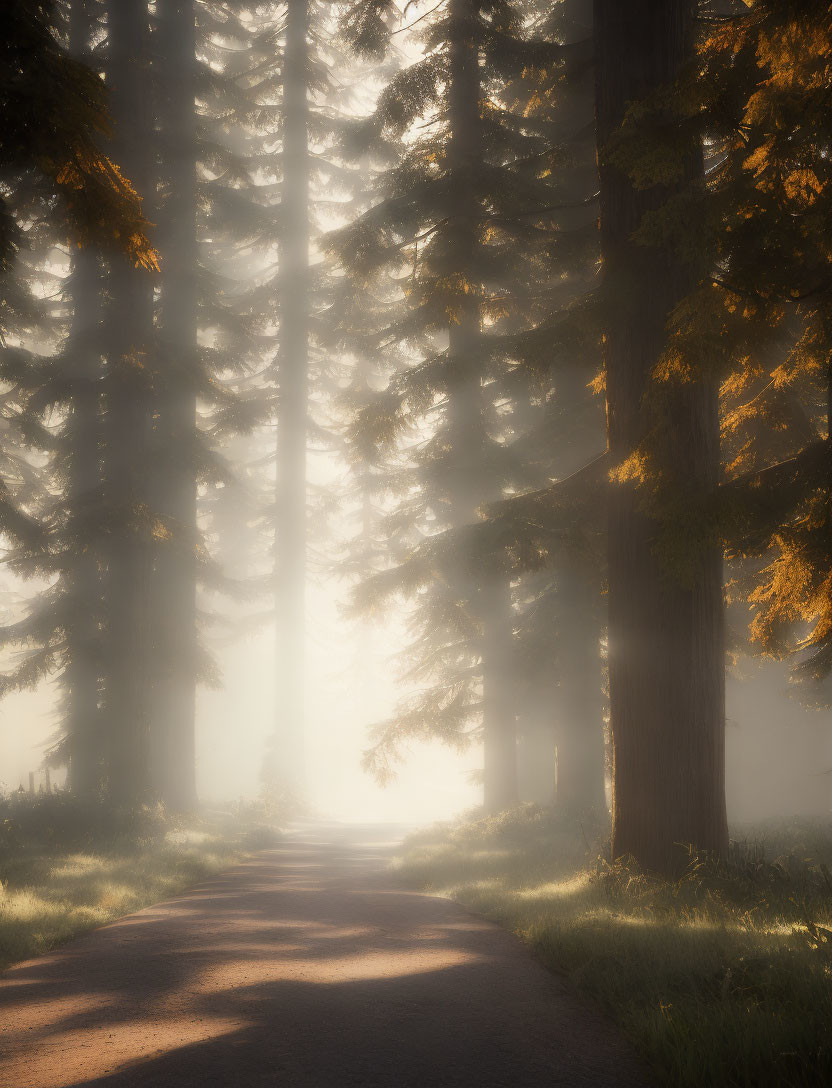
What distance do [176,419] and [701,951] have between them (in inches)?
627

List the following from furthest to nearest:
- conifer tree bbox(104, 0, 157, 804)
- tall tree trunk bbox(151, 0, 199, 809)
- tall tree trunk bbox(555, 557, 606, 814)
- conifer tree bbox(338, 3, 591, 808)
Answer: tall tree trunk bbox(151, 0, 199, 809)
conifer tree bbox(104, 0, 157, 804)
tall tree trunk bbox(555, 557, 606, 814)
conifer tree bbox(338, 3, 591, 808)

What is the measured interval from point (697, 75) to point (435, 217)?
6315 mm

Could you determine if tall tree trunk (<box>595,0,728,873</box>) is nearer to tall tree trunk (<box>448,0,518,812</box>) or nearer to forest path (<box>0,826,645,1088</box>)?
forest path (<box>0,826,645,1088</box>)

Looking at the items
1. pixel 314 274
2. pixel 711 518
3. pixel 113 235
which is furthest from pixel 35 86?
pixel 314 274

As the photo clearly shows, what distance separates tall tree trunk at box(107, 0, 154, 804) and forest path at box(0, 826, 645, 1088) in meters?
8.37

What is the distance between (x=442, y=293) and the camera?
34.2ft

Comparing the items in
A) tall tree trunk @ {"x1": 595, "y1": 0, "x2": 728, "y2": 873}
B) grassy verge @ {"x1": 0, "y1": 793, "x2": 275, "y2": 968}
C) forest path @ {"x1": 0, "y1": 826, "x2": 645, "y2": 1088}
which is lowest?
grassy verge @ {"x1": 0, "y1": 793, "x2": 275, "y2": 968}

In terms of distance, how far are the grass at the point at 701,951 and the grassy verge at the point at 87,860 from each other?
4011mm

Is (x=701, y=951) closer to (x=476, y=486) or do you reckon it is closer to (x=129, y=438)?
(x=476, y=486)

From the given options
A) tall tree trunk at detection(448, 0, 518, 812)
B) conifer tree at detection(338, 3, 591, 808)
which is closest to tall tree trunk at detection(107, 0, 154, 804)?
conifer tree at detection(338, 3, 591, 808)

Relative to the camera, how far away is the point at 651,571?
787 cm

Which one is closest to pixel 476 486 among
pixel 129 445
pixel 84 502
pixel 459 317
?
pixel 459 317

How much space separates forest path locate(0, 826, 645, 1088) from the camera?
11.8ft

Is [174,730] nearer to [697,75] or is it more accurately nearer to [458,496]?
[458,496]
